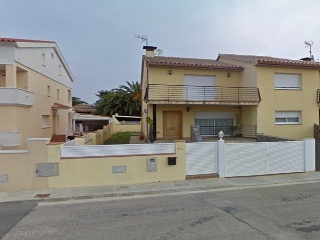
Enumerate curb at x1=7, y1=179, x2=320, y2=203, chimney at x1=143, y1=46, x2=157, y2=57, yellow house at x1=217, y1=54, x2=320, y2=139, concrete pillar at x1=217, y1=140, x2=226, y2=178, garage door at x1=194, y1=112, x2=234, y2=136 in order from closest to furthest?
curb at x1=7, y1=179, x2=320, y2=203 → concrete pillar at x1=217, y1=140, x2=226, y2=178 → yellow house at x1=217, y1=54, x2=320, y2=139 → garage door at x1=194, y1=112, x2=234, y2=136 → chimney at x1=143, y1=46, x2=157, y2=57

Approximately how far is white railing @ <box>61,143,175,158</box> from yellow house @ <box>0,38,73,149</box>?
5858 millimetres

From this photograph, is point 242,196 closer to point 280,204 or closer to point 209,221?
point 280,204

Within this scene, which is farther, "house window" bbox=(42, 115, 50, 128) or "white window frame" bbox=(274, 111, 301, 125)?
"house window" bbox=(42, 115, 50, 128)

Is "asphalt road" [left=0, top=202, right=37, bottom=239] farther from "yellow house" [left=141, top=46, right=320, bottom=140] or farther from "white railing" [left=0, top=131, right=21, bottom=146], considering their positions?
"yellow house" [left=141, top=46, right=320, bottom=140]

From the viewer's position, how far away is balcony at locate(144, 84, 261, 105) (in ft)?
52.1

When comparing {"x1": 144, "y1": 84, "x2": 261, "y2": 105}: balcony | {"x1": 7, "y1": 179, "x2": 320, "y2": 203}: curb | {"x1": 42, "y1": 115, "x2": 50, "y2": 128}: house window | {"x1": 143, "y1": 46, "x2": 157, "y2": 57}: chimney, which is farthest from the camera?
{"x1": 143, "y1": 46, "x2": 157, "y2": 57}: chimney

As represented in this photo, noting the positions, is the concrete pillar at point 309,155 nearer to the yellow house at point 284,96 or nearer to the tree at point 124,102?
the yellow house at point 284,96

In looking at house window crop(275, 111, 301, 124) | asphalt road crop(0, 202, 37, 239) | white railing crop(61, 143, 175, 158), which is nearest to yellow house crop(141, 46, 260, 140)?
house window crop(275, 111, 301, 124)

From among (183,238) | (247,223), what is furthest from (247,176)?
(183,238)

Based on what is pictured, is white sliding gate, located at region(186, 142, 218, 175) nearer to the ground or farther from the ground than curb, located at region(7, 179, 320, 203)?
farther from the ground

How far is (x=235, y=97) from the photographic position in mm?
17469

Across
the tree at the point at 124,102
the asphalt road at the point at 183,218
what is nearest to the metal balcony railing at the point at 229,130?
the asphalt road at the point at 183,218

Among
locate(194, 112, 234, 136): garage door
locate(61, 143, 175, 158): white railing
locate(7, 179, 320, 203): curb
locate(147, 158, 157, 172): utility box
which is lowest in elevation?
locate(7, 179, 320, 203): curb

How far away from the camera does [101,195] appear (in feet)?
25.1
